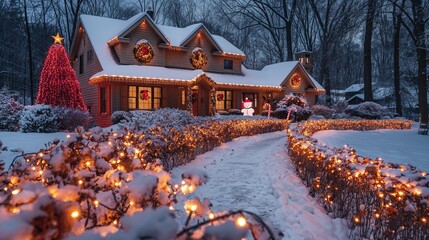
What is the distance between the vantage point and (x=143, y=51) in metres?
24.4

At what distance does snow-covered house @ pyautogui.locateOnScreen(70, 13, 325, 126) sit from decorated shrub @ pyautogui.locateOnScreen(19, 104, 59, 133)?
20.5 ft

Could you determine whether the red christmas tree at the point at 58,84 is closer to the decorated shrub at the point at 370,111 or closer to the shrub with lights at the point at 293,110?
the shrub with lights at the point at 293,110

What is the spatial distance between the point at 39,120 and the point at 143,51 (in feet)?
37.7

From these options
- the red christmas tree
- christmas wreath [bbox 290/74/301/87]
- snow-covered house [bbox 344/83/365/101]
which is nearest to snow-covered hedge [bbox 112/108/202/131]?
the red christmas tree

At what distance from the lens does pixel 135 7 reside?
46.2 meters

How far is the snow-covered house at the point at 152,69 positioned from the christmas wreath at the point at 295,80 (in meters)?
3.83

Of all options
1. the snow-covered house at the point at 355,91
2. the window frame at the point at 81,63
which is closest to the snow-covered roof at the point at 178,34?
the window frame at the point at 81,63

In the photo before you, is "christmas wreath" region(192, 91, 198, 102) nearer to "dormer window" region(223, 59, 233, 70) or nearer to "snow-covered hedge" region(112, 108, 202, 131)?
"dormer window" region(223, 59, 233, 70)

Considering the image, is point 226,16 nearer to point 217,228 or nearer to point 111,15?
point 111,15

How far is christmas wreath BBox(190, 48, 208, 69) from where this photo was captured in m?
27.4

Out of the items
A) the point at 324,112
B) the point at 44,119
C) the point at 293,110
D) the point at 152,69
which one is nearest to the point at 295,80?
the point at 324,112

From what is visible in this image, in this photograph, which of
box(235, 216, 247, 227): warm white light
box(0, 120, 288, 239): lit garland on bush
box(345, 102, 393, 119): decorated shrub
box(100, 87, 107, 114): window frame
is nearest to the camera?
box(0, 120, 288, 239): lit garland on bush

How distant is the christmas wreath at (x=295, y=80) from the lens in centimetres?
3500

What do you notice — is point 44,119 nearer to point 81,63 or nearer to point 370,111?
point 81,63
